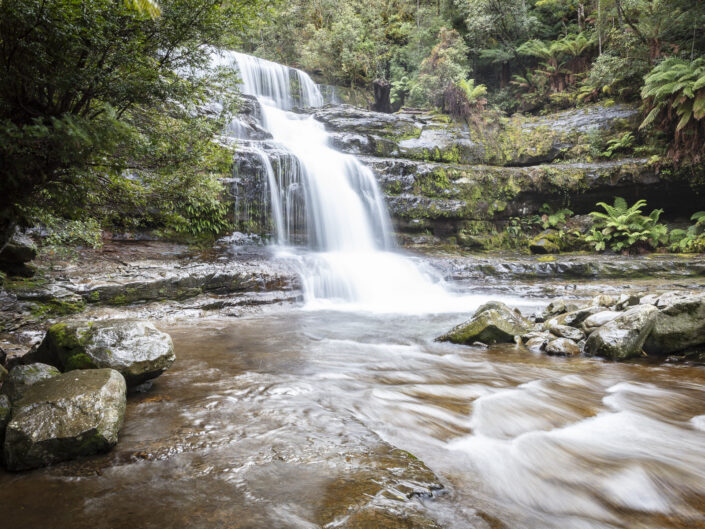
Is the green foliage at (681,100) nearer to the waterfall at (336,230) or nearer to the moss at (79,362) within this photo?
the waterfall at (336,230)

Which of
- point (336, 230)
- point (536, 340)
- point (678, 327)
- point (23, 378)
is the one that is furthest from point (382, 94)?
point (23, 378)

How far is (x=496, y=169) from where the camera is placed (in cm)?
1440

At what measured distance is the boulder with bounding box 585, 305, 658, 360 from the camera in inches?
180

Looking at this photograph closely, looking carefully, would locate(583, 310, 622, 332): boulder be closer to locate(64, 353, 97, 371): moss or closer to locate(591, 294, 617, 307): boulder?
locate(591, 294, 617, 307): boulder

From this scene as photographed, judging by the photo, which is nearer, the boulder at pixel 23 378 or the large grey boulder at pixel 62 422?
the large grey boulder at pixel 62 422

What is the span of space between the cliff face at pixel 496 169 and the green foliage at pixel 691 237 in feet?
4.24

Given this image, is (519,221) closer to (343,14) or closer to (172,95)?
(172,95)

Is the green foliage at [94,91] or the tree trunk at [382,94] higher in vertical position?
the tree trunk at [382,94]

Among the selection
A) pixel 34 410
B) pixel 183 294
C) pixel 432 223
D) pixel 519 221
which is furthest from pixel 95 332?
pixel 519 221

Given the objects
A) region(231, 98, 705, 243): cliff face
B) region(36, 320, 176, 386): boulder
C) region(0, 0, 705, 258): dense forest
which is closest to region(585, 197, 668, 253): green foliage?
region(231, 98, 705, 243): cliff face

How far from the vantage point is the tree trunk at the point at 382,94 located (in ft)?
66.5

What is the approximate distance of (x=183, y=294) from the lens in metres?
7.44

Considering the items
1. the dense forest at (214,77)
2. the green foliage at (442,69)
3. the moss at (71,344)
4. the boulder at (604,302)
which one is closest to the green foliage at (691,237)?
the dense forest at (214,77)

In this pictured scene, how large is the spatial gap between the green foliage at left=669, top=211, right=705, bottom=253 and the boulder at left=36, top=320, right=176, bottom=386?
51.4ft
